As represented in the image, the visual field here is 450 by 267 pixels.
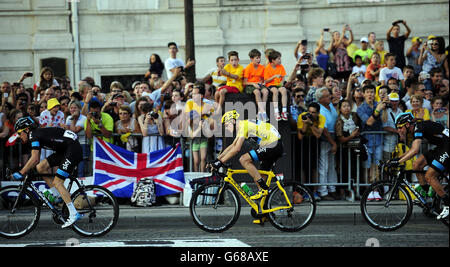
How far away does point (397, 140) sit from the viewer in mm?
14922

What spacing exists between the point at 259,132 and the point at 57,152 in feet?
10.4

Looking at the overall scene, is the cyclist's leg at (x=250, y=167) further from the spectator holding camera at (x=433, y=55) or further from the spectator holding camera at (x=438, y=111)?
the spectator holding camera at (x=433, y=55)

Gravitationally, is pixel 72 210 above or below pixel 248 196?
below

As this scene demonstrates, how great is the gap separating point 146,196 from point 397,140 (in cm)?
477

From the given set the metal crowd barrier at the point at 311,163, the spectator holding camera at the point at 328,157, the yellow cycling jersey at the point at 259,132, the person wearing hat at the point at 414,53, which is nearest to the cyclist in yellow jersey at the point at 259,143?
the yellow cycling jersey at the point at 259,132

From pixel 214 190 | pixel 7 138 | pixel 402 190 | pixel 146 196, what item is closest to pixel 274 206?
pixel 214 190

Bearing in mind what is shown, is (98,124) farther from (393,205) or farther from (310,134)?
(393,205)

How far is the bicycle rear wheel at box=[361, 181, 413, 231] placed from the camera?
12.3 meters

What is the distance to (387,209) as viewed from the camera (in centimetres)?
1240

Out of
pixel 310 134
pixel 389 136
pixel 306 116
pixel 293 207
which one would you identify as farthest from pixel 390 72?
pixel 293 207

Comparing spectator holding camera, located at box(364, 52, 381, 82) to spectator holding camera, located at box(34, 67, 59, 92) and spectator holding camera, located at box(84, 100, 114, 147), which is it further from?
spectator holding camera, located at box(34, 67, 59, 92)

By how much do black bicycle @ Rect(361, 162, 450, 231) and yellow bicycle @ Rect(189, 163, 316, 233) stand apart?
90cm

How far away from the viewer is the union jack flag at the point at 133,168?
1459cm

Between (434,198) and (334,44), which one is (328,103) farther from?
(334,44)
